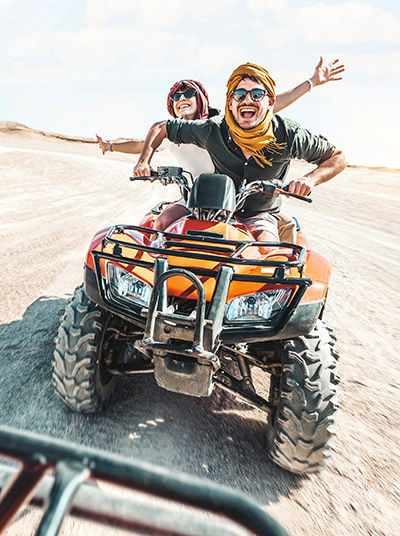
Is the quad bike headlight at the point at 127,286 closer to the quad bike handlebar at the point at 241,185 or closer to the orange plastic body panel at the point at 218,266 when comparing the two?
the orange plastic body panel at the point at 218,266

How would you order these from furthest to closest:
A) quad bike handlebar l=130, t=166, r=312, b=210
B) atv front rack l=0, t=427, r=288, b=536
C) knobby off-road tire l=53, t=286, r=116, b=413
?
1. quad bike handlebar l=130, t=166, r=312, b=210
2. knobby off-road tire l=53, t=286, r=116, b=413
3. atv front rack l=0, t=427, r=288, b=536

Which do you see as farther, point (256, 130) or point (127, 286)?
point (256, 130)

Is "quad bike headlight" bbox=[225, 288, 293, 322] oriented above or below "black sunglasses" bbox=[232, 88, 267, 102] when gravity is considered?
below

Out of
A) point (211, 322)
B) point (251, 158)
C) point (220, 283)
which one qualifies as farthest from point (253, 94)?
point (211, 322)

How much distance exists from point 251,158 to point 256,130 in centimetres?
22

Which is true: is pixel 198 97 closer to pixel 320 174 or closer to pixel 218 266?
pixel 320 174

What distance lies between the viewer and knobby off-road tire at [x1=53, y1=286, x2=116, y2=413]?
2.12 m

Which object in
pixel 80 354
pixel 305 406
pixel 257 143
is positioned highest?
pixel 257 143

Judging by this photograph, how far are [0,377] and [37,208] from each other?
7.36 meters

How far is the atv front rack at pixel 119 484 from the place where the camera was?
1.92 ft

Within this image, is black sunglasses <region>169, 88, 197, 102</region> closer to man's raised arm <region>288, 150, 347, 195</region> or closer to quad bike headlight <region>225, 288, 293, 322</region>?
man's raised arm <region>288, 150, 347, 195</region>

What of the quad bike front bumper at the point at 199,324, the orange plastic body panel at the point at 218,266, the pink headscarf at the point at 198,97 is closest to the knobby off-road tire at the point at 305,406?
the quad bike front bumper at the point at 199,324

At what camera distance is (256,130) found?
110 inches

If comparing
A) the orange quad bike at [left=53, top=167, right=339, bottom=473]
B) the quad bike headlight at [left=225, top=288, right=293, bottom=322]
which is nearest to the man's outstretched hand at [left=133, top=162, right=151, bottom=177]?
the orange quad bike at [left=53, top=167, right=339, bottom=473]
